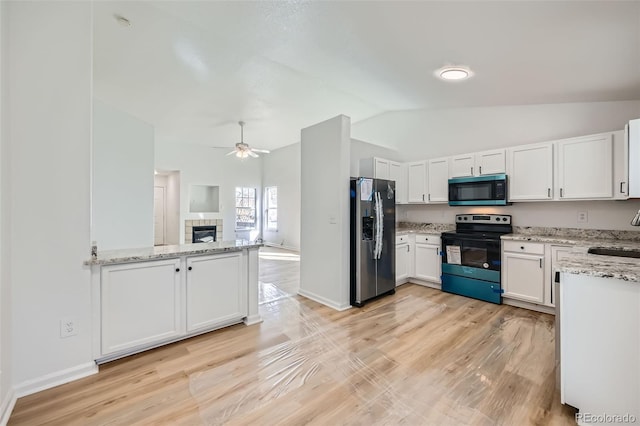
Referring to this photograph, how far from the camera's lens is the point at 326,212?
368 centimetres

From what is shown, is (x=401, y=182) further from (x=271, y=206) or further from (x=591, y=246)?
(x=271, y=206)

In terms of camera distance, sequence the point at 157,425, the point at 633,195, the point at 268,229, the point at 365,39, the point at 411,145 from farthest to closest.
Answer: the point at 268,229
the point at 411,145
the point at 365,39
the point at 633,195
the point at 157,425

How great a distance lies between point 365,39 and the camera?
2.54 metres

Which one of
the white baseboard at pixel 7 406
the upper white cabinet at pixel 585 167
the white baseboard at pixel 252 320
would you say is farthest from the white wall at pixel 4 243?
the upper white cabinet at pixel 585 167

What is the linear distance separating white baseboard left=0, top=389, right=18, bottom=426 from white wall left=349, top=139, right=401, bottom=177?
390cm

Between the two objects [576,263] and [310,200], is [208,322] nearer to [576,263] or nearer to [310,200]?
[310,200]

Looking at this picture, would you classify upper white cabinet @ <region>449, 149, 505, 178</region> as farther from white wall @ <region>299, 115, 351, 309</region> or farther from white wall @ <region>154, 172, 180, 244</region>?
white wall @ <region>154, 172, 180, 244</region>

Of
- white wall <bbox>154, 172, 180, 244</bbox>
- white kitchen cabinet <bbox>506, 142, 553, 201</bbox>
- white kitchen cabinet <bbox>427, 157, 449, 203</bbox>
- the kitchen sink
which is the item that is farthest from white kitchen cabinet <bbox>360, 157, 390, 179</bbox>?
white wall <bbox>154, 172, 180, 244</bbox>

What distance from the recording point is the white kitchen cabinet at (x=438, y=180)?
4.42 m

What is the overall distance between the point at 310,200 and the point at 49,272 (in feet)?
8.96

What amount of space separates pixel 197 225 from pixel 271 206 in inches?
89.7

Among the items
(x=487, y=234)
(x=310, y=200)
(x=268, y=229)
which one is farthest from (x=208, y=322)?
(x=268, y=229)

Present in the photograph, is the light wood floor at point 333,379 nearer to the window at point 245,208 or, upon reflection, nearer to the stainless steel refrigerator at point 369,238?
the stainless steel refrigerator at point 369,238

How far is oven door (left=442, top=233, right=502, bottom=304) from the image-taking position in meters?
3.65
